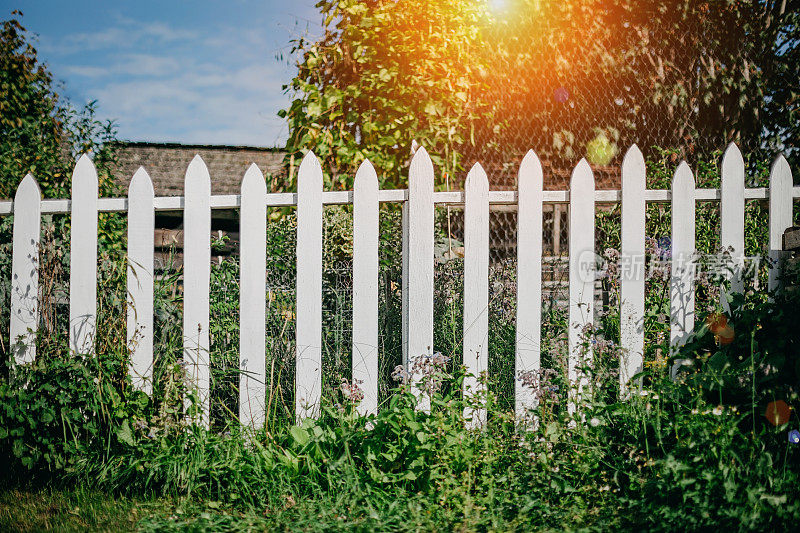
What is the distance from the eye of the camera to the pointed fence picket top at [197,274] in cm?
272

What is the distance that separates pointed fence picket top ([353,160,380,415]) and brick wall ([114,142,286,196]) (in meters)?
9.96

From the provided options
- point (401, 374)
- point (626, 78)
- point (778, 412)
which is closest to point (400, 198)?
point (401, 374)

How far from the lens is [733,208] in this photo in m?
2.66

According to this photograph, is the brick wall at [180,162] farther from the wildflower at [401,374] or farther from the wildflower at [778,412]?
the wildflower at [778,412]

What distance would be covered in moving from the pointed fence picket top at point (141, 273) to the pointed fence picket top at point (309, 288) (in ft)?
2.41

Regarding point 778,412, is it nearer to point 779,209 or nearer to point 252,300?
point 779,209

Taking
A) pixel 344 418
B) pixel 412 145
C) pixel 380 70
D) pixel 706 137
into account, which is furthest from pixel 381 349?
pixel 706 137

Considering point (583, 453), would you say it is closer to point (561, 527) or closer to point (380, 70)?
point (561, 527)

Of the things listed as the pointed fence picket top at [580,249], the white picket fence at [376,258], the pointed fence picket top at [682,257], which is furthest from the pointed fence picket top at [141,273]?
the pointed fence picket top at [682,257]

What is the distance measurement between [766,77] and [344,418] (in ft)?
18.1

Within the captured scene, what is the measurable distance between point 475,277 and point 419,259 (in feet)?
0.94

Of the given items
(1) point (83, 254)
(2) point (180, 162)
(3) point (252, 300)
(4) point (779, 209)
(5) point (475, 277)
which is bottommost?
(3) point (252, 300)

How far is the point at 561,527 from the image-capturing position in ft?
6.37

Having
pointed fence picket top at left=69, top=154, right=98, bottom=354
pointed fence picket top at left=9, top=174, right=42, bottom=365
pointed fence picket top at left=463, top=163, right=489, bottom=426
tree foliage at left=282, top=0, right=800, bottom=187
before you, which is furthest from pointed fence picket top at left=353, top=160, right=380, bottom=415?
tree foliage at left=282, top=0, right=800, bottom=187
